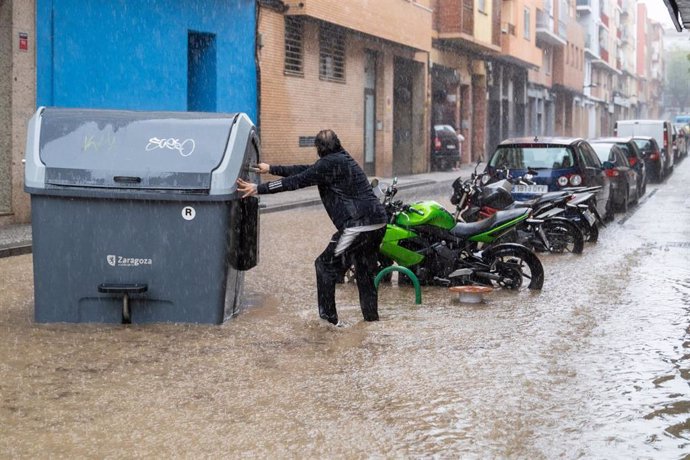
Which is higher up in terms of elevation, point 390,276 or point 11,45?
point 11,45

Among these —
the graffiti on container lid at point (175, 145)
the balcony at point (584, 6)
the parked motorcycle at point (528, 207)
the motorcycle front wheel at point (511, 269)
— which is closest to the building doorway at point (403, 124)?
the parked motorcycle at point (528, 207)

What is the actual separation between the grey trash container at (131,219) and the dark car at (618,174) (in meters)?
12.6

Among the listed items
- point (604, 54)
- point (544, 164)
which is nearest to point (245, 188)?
point (544, 164)

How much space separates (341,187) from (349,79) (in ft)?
76.1

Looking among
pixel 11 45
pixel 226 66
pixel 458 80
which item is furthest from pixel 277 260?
pixel 458 80

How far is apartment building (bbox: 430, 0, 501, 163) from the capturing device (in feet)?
128

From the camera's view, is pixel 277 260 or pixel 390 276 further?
pixel 277 260

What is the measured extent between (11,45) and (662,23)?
14788 centimetres

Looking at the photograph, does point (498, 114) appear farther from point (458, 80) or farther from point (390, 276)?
point (390, 276)

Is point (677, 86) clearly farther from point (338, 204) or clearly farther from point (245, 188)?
point (245, 188)

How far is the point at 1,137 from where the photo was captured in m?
16.3

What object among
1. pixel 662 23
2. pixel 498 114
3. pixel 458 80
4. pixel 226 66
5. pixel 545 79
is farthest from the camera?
pixel 662 23

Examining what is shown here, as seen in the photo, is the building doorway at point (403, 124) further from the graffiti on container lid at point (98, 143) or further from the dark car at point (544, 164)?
the graffiti on container lid at point (98, 143)

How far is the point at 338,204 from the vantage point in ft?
27.2
